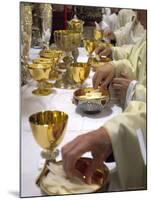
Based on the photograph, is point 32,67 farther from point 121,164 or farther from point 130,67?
point 121,164

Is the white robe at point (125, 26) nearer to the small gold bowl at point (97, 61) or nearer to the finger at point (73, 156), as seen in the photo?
the small gold bowl at point (97, 61)

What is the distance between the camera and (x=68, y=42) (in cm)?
141

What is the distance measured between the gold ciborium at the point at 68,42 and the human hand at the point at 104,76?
10 cm

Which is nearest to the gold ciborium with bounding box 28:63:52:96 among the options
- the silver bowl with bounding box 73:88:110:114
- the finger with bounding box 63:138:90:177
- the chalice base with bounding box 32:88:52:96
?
the chalice base with bounding box 32:88:52:96

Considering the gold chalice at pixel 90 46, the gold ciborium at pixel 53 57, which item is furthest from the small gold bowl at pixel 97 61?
the gold ciborium at pixel 53 57

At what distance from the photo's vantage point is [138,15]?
1462 millimetres

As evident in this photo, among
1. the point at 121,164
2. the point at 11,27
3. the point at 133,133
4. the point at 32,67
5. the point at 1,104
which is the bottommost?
the point at 121,164

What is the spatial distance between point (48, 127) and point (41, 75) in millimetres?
177

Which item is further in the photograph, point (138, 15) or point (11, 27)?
point (138, 15)

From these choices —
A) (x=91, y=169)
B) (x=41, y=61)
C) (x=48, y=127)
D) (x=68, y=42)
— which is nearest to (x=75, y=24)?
(x=68, y=42)

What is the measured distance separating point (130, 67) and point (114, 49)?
0.09 metres

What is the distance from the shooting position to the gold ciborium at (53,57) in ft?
4.55

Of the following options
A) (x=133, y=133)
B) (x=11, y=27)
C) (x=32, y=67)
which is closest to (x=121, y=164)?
(x=133, y=133)

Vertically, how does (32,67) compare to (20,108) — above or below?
above
